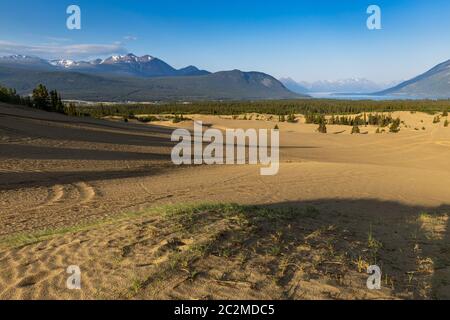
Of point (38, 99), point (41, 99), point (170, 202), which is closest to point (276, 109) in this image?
point (41, 99)

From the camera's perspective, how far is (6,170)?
42.9 ft

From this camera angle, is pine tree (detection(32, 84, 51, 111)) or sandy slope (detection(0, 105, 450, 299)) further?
pine tree (detection(32, 84, 51, 111))

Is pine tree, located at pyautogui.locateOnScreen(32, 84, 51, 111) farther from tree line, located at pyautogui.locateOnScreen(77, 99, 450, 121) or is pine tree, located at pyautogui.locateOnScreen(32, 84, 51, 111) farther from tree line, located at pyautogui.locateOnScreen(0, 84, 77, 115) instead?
tree line, located at pyautogui.locateOnScreen(77, 99, 450, 121)

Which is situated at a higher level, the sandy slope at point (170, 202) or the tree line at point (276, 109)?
the tree line at point (276, 109)

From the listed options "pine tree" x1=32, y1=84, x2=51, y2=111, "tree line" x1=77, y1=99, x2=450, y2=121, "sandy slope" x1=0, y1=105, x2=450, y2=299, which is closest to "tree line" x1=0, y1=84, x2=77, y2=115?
"pine tree" x1=32, y1=84, x2=51, y2=111

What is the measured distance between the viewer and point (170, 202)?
10820mm

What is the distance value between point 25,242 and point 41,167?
322 inches

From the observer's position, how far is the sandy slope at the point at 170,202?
16.7ft

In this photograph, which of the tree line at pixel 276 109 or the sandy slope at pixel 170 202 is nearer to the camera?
the sandy slope at pixel 170 202

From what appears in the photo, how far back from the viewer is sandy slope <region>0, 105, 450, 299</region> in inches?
200

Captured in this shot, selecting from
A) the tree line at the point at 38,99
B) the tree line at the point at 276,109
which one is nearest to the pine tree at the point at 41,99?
the tree line at the point at 38,99

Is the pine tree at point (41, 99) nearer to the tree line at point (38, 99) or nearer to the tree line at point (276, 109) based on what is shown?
the tree line at point (38, 99)
